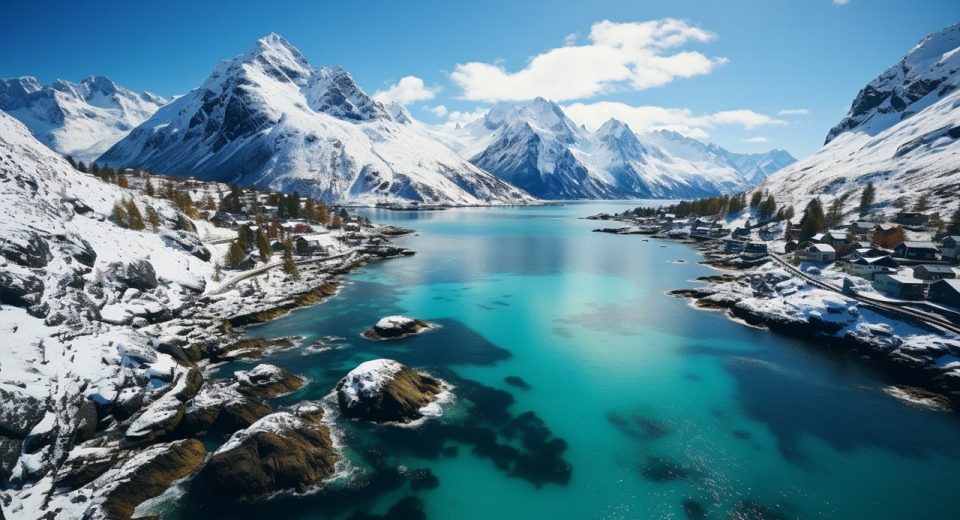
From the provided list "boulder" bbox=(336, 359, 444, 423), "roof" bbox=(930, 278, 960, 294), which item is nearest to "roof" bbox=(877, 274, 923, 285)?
"roof" bbox=(930, 278, 960, 294)

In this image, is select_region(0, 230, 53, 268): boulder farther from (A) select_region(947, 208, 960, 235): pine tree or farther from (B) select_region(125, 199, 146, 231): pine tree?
(A) select_region(947, 208, 960, 235): pine tree

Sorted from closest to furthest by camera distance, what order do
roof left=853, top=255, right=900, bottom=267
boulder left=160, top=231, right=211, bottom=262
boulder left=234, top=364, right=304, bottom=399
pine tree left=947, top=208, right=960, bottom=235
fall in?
boulder left=234, top=364, right=304, bottom=399, roof left=853, top=255, right=900, bottom=267, boulder left=160, top=231, right=211, bottom=262, pine tree left=947, top=208, right=960, bottom=235

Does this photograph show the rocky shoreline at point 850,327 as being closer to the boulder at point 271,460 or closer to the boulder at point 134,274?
the boulder at point 271,460

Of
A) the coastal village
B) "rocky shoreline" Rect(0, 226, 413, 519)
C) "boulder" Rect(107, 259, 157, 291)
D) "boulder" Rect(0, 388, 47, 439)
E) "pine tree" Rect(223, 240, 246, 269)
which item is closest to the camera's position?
"rocky shoreline" Rect(0, 226, 413, 519)

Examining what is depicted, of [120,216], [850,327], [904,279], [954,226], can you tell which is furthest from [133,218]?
[954,226]

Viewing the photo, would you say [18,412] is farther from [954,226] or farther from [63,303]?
[954,226]
